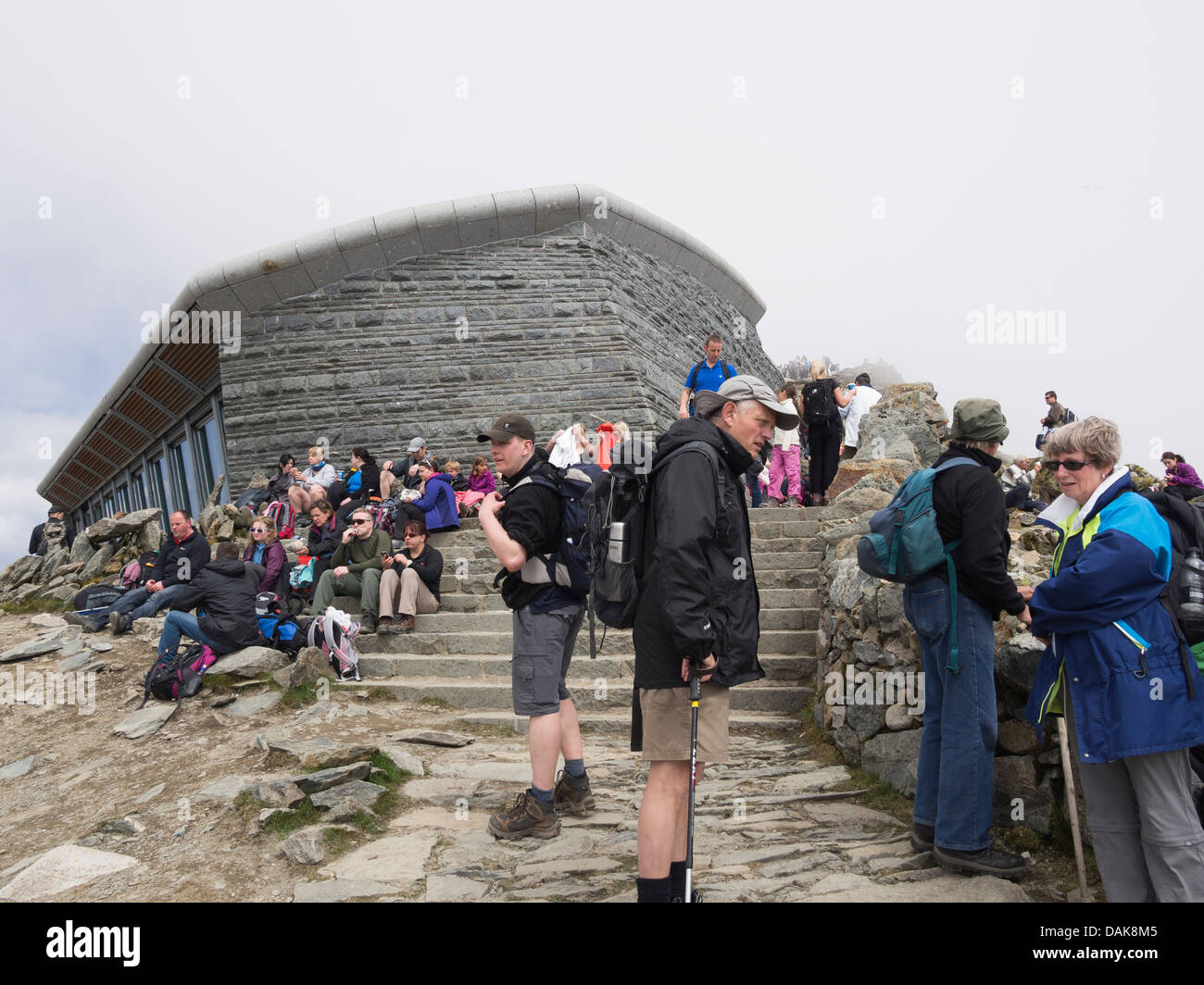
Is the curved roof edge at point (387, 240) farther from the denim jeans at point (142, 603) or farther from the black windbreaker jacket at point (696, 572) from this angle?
the black windbreaker jacket at point (696, 572)

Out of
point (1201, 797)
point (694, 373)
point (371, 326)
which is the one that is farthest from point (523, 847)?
point (371, 326)

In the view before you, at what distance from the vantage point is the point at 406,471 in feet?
40.4

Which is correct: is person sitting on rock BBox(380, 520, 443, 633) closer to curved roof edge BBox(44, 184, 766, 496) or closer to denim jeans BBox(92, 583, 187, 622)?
denim jeans BBox(92, 583, 187, 622)

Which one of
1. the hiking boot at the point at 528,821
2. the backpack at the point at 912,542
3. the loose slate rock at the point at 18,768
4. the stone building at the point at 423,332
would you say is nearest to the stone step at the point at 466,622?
the loose slate rock at the point at 18,768

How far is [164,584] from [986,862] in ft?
29.4

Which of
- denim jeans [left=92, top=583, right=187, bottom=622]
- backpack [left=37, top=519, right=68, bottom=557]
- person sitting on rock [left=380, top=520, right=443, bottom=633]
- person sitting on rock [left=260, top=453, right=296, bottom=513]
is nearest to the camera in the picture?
person sitting on rock [left=380, top=520, right=443, bottom=633]

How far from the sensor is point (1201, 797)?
287 centimetres

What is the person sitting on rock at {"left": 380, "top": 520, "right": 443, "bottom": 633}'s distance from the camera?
8094mm

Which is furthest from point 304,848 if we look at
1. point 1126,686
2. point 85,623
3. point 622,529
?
point 85,623

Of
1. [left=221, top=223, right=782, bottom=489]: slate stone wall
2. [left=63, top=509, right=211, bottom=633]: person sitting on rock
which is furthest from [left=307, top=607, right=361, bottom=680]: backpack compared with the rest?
[left=221, top=223, right=782, bottom=489]: slate stone wall

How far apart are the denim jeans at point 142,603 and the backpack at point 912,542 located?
26.7 feet

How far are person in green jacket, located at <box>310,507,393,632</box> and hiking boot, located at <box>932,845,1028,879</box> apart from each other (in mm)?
6082

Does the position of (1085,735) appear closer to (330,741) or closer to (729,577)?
(729,577)

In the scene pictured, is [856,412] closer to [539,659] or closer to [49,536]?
[539,659]
